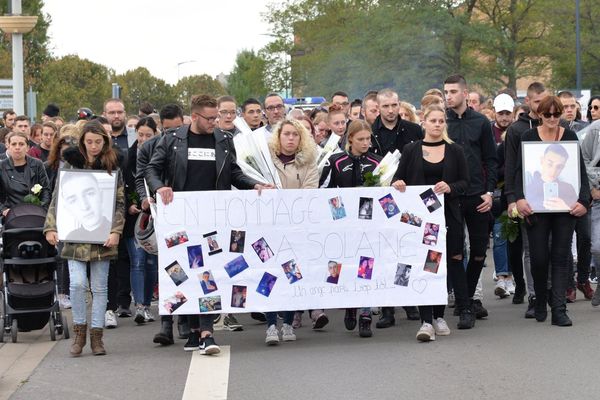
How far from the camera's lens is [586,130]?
12.7 m

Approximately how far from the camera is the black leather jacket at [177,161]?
10.4m

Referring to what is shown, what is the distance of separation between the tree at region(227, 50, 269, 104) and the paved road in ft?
183

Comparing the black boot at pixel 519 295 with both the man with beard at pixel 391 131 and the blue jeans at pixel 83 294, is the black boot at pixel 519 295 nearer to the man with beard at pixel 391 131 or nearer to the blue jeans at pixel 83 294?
the man with beard at pixel 391 131

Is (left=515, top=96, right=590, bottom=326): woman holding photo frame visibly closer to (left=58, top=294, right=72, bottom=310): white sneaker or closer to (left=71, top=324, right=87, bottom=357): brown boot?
(left=71, top=324, right=87, bottom=357): brown boot

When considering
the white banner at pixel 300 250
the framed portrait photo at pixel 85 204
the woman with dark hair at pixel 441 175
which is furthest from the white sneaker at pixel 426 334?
the framed portrait photo at pixel 85 204

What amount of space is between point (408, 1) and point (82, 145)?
45827 millimetres

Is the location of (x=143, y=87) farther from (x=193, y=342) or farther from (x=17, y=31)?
(x=193, y=342)

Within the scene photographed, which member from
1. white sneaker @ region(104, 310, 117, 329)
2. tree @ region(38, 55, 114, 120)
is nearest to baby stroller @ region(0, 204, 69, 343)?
white sneaker @ region(104, 310, 117, 329)

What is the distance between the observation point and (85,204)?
10.6 meters

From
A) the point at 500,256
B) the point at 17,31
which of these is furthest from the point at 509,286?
the point at 17,31

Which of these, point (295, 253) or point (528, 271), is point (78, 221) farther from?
point (528, 271)

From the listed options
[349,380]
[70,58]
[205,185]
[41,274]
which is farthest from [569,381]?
[70,58]

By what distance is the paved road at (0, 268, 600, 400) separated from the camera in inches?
334

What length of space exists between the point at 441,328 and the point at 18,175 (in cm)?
451
